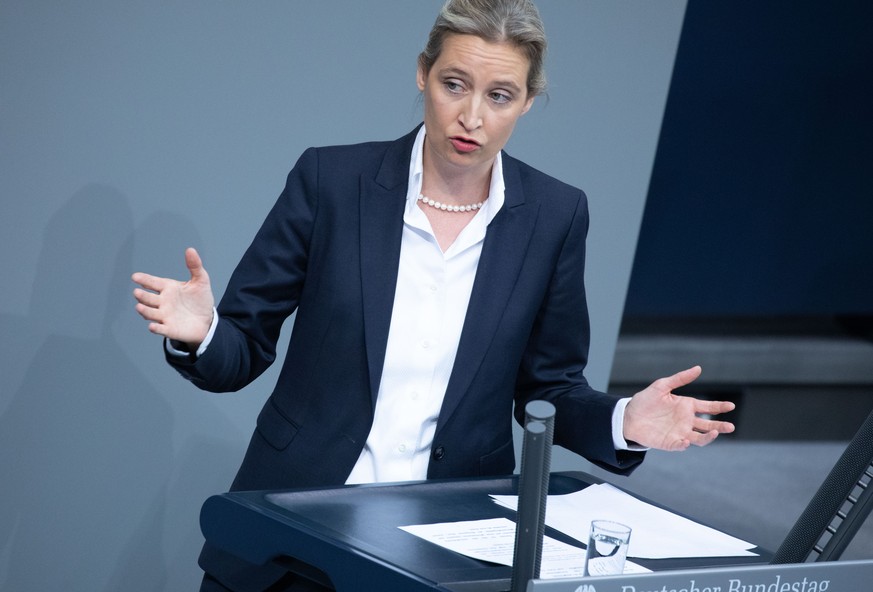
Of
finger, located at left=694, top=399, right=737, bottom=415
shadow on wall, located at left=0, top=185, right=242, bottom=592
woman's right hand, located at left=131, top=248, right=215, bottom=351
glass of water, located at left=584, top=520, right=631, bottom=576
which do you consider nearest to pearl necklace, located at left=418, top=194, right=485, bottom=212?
woman's right hand, located at left=131, top=248, right=215, bottom=351

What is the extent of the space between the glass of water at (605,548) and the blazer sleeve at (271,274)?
0.76m

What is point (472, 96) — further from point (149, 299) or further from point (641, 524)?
point (641, 524)

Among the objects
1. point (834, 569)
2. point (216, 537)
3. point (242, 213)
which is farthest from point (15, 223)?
point (834, 569)

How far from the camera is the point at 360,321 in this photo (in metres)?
1.91

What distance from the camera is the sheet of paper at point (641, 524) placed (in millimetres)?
1560

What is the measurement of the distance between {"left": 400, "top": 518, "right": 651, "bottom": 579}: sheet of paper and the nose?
0.65m

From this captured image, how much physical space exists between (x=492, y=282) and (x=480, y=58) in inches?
14.5

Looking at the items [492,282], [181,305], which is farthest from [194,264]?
[492,282]

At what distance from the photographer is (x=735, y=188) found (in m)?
6.03

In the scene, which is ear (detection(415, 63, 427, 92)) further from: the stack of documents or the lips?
the stack of documents

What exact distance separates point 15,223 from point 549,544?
161 centimetres

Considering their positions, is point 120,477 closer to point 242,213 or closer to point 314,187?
point 242,213

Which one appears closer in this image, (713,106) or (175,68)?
(175,68)

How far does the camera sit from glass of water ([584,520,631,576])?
4.38 feet
